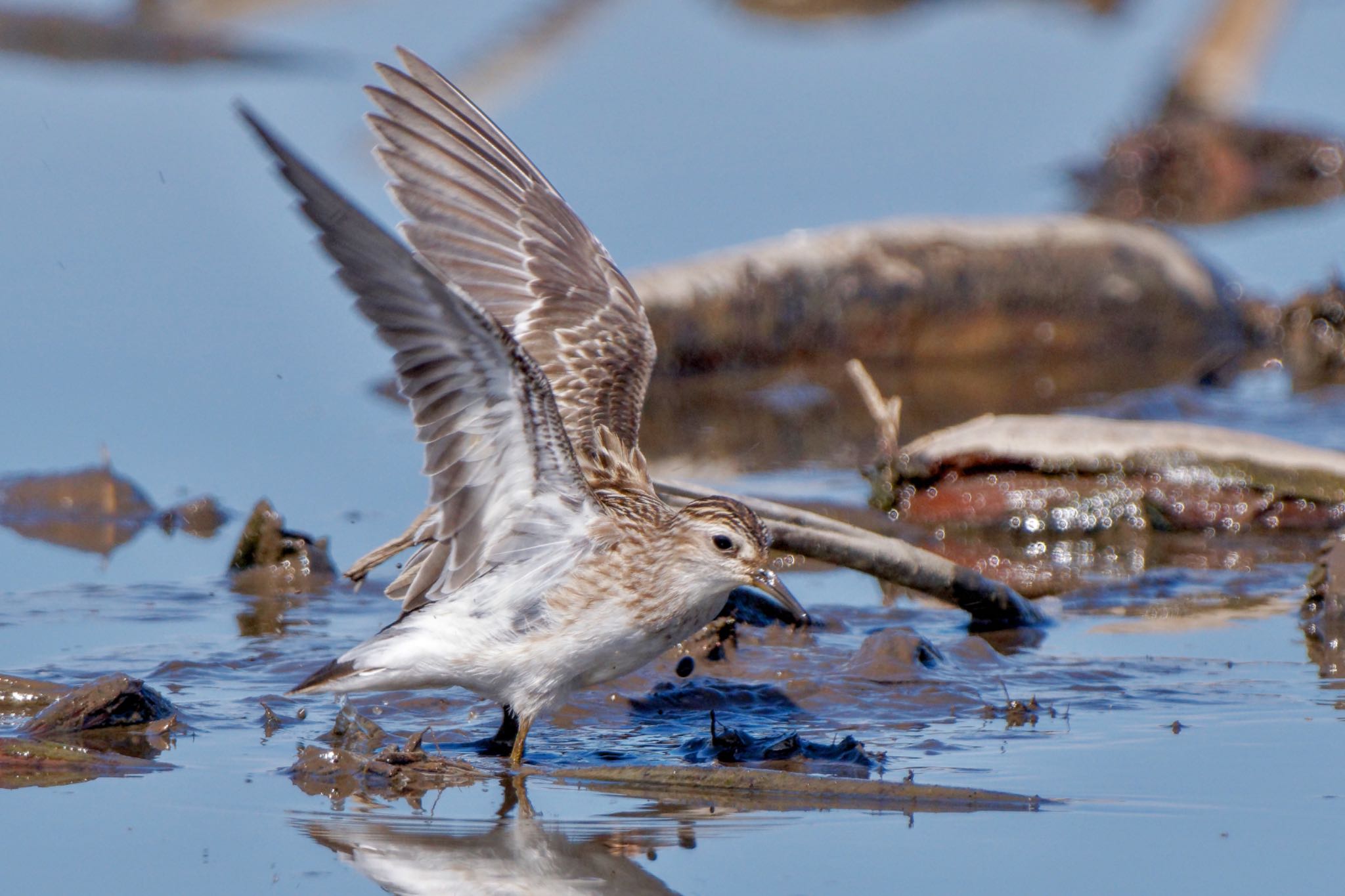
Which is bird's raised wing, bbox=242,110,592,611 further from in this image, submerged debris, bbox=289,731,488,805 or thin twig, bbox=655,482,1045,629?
thin twig, bbox=655,482,1045,629

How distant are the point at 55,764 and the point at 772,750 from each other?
226 centimetres

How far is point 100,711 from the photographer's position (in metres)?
6.34

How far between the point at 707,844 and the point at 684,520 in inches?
61.5

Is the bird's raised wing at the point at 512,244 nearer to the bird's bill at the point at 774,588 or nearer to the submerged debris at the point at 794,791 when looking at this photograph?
the bird's bill at the point at 774,588

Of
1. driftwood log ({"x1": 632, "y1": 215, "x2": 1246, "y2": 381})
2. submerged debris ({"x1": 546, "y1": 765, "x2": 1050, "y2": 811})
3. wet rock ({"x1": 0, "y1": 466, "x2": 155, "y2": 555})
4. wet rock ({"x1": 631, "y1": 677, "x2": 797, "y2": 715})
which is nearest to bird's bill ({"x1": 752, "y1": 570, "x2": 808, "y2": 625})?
wet rock ({"x1": 631, "y1": 677, "x2": 797, "y2": 715})

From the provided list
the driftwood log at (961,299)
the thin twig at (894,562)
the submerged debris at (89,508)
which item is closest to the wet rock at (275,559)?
the submerged debris at (89,508)

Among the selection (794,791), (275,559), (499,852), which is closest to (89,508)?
(275,559)

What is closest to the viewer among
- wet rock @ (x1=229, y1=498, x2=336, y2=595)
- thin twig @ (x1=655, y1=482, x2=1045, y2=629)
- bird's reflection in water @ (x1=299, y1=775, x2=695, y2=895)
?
bird's reflection in water @ (x1=299, y1=775, x2=695, y2=895)

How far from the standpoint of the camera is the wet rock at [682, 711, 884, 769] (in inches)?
247

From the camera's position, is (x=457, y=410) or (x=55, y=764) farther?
(x=457, y=410)

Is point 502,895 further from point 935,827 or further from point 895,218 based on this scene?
point 895,218

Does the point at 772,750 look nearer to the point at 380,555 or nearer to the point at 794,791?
the point at 794,791

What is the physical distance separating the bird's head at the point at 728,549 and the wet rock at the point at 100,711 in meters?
1.88

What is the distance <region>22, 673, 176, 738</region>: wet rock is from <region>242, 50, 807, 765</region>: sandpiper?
1.84 ft
